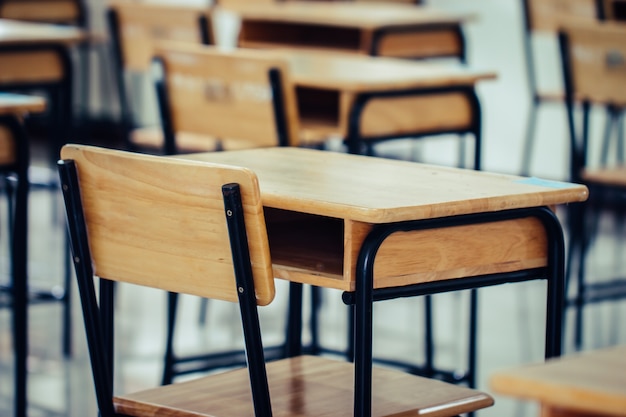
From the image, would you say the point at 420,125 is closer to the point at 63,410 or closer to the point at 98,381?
the point at 63,410

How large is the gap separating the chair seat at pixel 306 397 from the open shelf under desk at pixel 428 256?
212mm

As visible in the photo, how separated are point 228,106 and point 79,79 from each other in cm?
544

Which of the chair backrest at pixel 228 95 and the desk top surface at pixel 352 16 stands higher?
the desk top surface at pixel 352 16

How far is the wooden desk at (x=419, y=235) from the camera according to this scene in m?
1.93

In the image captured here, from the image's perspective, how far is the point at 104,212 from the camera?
6.61ft

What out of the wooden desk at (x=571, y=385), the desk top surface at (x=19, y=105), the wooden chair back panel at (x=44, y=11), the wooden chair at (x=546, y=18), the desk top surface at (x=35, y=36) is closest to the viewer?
the wooden desk at (x=571, y=385)

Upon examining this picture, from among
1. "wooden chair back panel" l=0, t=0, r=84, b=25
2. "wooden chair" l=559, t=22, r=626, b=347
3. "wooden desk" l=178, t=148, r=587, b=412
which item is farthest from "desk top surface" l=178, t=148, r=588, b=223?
"wooden chair back panel" l=0, t=0, r=84, b=25

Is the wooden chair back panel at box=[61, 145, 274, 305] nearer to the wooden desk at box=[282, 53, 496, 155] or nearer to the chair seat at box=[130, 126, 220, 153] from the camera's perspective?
the wooden desk at box=[282, 53, 496, 155]

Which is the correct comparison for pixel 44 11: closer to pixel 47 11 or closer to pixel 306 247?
pixel 47 11

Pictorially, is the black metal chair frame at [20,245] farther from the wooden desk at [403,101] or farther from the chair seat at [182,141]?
the chair seat at [182,141]

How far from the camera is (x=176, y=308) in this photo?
3281 mm

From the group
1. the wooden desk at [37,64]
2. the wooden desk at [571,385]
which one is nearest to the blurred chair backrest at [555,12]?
the wooden desk at [37,64]

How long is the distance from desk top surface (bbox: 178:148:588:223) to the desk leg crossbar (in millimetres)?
23

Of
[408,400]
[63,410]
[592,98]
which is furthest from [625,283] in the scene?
[408,400]
